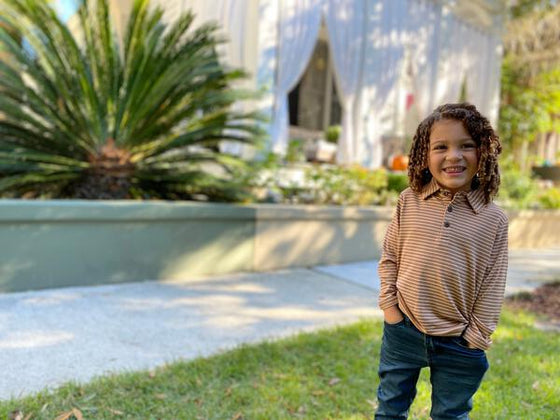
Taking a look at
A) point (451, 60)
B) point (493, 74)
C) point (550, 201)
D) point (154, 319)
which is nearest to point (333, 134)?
point (451, 60)

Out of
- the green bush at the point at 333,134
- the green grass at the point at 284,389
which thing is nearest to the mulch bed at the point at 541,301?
the green grass at the point at 284,389

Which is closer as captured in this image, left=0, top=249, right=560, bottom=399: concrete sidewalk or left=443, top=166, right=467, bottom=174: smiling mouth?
left=443, top=166, right=467, bottom=174: smiling mouth

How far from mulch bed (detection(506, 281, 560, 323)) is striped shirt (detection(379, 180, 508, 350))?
2.78 metres

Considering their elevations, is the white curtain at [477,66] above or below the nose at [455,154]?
above

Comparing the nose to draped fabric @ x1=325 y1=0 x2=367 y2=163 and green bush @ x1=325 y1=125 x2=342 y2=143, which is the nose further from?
green bush @ x1=325 y1=125 x2=342 y2=143

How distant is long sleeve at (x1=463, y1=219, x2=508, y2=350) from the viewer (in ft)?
4.59

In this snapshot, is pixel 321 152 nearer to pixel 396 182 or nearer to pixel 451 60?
pixel 396 182

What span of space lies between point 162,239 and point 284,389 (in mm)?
2246

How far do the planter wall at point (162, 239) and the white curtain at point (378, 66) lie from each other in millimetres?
3026

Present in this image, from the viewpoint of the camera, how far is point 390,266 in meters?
1.60

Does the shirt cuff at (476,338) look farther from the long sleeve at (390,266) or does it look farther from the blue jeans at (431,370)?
the long sleeve at (390,266)

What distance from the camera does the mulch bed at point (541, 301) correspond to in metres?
3.87

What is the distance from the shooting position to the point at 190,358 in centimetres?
254

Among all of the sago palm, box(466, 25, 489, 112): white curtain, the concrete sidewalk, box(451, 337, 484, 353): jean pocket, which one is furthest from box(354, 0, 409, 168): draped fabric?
box(451, 337, 484, 353): jean pocket
